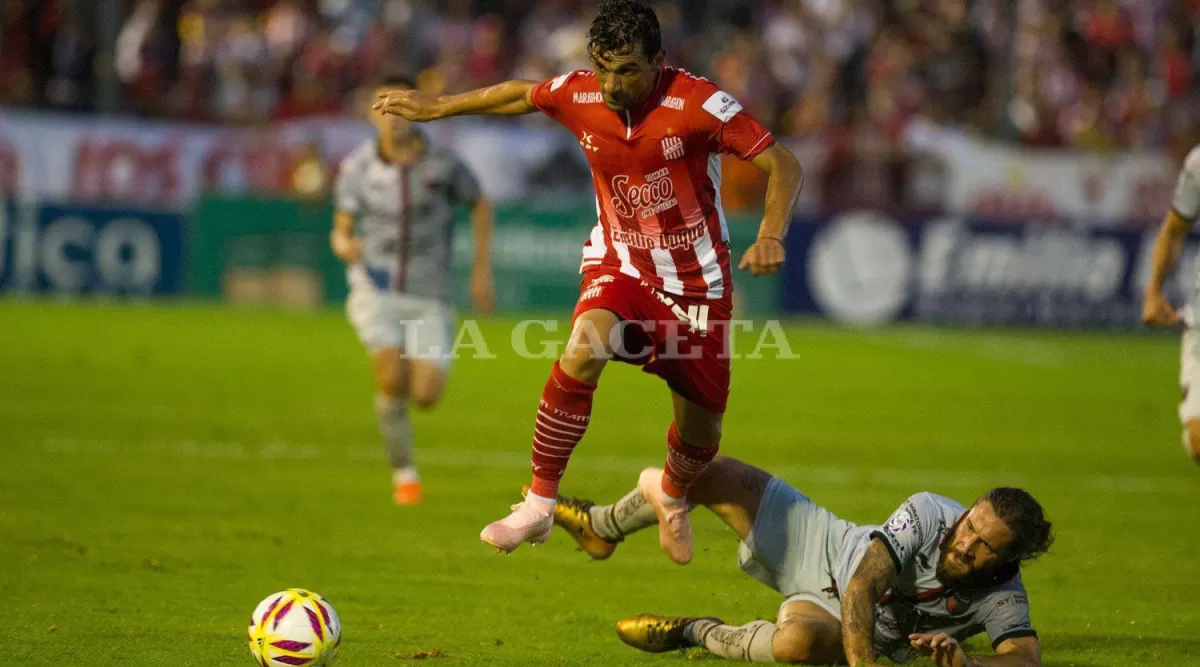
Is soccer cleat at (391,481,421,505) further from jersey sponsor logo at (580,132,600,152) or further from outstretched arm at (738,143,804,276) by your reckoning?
outstretched arm at (738,143,804,276)

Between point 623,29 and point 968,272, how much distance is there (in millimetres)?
18025

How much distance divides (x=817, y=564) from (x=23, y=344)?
1293cm

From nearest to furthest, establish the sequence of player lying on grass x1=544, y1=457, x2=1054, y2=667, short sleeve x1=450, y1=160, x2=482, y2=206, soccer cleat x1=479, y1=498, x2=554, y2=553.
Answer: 1. player lying on grass x1=544, y1=457, x2=1054, y2=667
2. soccer cleat x1=479, y1=498, x2=554, y2=553
3. short sleeve x1=450, y1=160, x2=482, y2=206

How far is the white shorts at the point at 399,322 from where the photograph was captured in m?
10.4

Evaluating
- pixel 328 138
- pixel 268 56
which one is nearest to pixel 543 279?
pixel 328 138

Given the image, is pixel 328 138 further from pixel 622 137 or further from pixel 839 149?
pixel 622 137

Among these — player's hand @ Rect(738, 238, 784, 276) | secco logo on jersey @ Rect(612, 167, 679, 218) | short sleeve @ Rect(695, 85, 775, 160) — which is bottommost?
player's hand @ Rect(738, 238, 784, 276)

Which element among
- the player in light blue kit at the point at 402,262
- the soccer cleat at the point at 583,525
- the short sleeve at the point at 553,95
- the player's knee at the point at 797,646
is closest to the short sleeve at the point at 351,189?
the player in light blue kit at the point at 402,262

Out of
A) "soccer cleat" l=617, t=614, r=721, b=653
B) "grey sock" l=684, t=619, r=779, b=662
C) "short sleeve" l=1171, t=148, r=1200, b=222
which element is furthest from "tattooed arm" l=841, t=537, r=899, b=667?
"short sleeve" l=1171, t=148, r=1200, b=222

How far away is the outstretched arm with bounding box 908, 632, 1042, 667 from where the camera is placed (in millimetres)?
5762

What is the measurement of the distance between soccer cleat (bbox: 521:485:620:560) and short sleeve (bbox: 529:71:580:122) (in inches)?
70.9

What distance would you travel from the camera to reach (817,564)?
6684mm

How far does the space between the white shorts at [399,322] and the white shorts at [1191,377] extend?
4.52 meters

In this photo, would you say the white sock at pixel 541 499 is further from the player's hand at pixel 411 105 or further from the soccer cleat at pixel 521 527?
the player's hand at pixel 411 105
